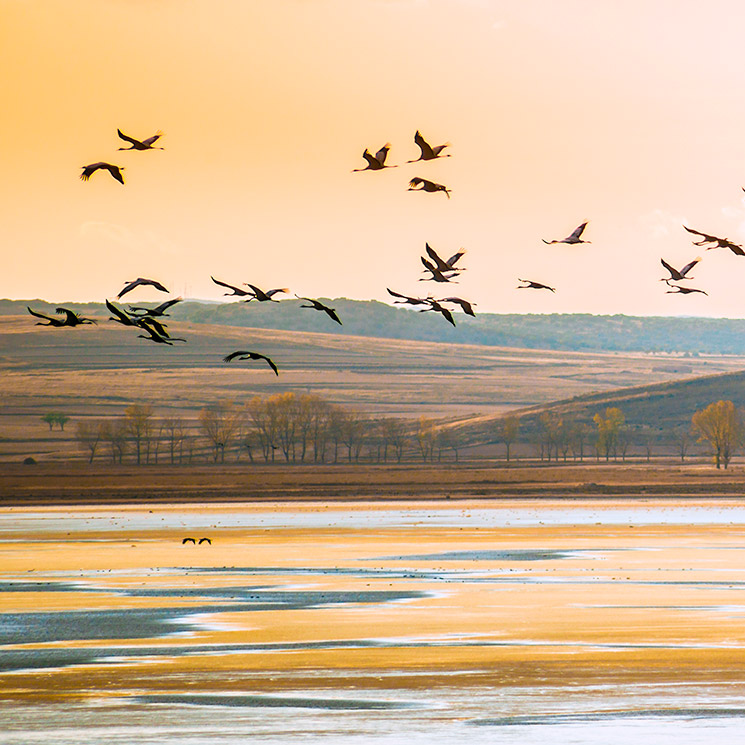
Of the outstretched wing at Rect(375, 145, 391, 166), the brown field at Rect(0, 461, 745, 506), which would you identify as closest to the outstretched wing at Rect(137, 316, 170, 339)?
the outstretched wing at Rect(375, 145, 391, 166)

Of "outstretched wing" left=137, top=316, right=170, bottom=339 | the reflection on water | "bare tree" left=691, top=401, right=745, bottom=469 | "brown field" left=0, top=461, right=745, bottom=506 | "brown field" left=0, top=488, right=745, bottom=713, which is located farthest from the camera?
"bare tree" left=691, top=401, right=745, bottom=469

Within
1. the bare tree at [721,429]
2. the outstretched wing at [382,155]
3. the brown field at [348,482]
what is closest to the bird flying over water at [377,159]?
the outstretched wing at [382,155]

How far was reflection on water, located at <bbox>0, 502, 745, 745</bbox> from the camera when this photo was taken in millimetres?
22328

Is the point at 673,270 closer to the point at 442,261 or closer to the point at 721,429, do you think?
the point at 442,261

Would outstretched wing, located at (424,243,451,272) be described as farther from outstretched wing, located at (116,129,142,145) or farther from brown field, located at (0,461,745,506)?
brown field, located at (0,461,745,506)

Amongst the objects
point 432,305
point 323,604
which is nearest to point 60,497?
point 323,604

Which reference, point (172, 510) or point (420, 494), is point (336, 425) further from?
point (172, 510)

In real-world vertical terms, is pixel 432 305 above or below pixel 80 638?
above

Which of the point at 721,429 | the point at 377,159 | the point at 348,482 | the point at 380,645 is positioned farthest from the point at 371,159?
the point at 721,429

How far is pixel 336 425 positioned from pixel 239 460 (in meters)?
15.8

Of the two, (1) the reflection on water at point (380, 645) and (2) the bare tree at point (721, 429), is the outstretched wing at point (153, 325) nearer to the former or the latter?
(1) the reflection on water at point (380, 645)

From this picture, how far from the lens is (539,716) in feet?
74.6

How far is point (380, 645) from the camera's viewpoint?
29.8 m

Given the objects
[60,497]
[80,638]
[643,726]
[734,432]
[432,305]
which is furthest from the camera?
[734,432]
